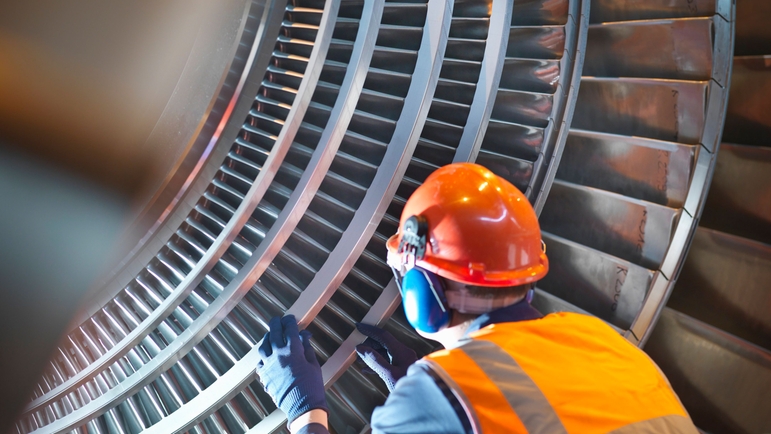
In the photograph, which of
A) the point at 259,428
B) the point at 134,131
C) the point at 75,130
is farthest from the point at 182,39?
the point at 259,428

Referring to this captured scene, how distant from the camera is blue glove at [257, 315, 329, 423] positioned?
2295mm

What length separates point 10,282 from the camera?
1.24 metres

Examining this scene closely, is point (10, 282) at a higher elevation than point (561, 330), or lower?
lower

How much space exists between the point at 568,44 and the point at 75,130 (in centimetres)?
232

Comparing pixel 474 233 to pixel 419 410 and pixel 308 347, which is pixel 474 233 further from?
pixel 308 347

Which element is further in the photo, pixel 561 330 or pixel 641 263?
pixel 641 263

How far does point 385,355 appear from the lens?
2.63 m

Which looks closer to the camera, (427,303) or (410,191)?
(427,303)

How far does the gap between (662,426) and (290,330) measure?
1582 millimetres

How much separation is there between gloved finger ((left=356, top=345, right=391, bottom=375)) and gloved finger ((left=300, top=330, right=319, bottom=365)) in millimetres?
204

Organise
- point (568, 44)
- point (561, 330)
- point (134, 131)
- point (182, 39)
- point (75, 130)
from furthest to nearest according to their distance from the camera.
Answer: point (568, 44) < point (182, 39) < point (134, 131) < point (561, 330) < point (75, 130)

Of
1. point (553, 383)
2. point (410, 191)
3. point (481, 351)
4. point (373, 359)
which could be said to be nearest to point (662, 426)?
point (553, 383)

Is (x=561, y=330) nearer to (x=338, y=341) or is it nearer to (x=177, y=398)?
(x=338, y=341)

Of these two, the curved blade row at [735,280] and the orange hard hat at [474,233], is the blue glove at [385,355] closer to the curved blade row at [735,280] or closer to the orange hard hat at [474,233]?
the orange hard hat at [474,233]
